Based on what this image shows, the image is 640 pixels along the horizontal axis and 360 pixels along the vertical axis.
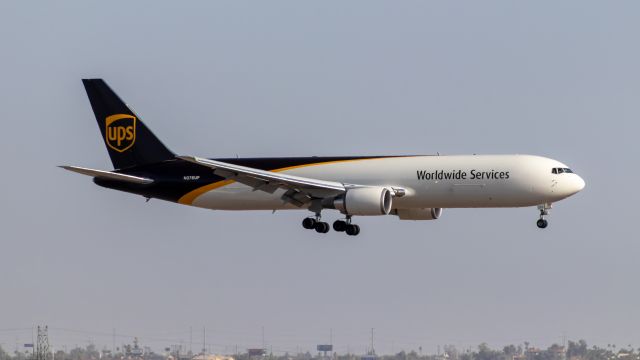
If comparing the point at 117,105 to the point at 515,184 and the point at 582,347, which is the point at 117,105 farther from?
the point at 582,347

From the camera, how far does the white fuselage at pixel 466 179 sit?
79.8 metres

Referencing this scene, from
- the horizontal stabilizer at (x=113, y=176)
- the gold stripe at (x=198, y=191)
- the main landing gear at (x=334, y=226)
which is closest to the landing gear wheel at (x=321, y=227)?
the main landing gear at (x=334, y=226)

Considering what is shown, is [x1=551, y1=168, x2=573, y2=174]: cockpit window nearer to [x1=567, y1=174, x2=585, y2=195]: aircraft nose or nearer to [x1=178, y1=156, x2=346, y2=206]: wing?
[x1=567, y1=174, x2=585, y2=195]: aircraft nose

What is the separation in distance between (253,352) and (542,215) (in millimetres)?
63263

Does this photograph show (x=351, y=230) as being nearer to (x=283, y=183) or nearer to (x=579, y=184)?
(x=283, y=183)

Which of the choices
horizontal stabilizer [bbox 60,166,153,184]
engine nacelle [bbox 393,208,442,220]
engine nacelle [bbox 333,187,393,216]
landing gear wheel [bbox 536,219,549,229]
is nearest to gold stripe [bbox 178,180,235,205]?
horizontal stabilizer [bbox 60,166,153,184]

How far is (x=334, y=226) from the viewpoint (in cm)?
8538

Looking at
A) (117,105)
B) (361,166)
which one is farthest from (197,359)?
(361,166)

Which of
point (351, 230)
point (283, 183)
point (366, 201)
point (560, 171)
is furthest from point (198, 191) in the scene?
point (560, 171)

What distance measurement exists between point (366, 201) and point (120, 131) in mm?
21709

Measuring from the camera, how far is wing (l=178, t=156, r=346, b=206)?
81.4m

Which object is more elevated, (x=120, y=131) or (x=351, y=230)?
(x=120, y=131)

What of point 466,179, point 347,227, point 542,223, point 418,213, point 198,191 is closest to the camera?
point 466,179

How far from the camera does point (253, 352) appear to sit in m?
139
